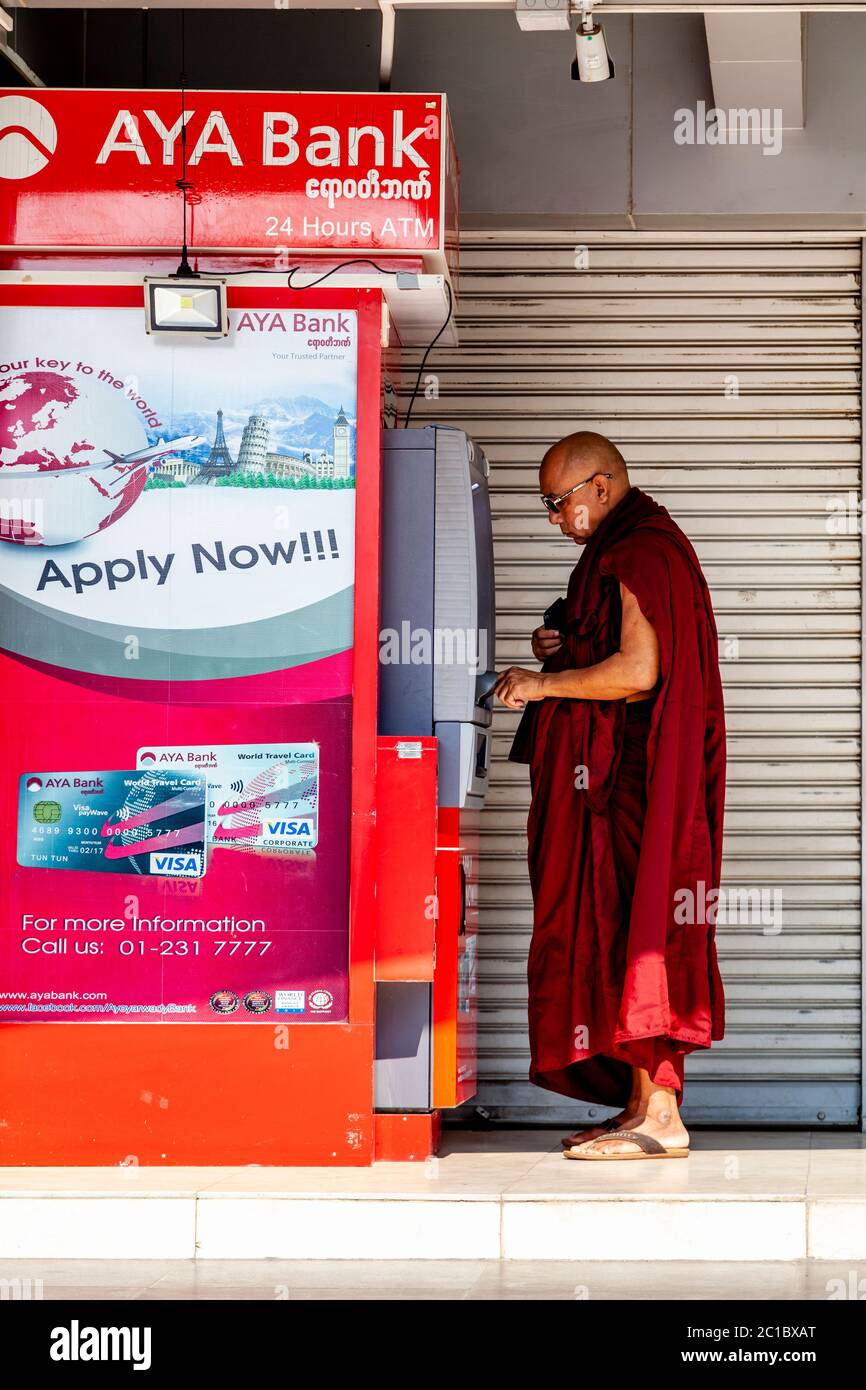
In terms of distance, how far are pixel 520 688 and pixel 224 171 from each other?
185 cm

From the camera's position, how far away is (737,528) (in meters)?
6.81

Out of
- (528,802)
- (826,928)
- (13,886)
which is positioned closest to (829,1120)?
(826,928)

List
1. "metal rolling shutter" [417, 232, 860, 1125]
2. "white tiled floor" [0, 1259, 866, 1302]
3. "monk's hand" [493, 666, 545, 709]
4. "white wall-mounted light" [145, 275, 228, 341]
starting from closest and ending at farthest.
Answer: "white tiled floor" [0, 1259, 866, 1302]
"white wall-mounted light" [145, 275, 228, 341]
"monk's hand" [493, 666, 545, 709]
"metal rolling shutter" [417, 232, 860, 1125]

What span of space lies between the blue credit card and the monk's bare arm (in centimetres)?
122

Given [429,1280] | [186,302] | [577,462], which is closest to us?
[429,1280]

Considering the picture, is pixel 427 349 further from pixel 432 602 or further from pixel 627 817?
pixel 627 817

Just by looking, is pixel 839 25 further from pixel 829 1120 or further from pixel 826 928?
pixel 829 1120

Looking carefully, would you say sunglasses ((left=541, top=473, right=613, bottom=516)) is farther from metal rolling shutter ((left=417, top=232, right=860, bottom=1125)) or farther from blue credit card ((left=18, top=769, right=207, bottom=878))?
blue credit card ((left=18, top=769, right=207, bottom=878))

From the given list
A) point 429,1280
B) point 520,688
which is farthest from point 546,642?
point 429,1280

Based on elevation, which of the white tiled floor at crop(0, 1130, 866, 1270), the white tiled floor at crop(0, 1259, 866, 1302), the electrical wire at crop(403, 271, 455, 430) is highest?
the electrical wire at crop(403, 271, 455, 430)

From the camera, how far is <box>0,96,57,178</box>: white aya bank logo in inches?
210

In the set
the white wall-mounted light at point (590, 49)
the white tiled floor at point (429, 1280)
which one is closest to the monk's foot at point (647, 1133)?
the white tiled floor at point (429, 1280)

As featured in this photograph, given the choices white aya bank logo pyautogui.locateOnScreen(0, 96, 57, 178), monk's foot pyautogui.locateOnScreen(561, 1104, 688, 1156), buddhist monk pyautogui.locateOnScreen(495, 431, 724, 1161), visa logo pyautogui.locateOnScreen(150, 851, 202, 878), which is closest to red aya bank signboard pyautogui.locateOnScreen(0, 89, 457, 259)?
white aya bank logo pyautogui.locateOnScreen(0, 96, 57, 178)

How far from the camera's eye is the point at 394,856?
17.5 ft
